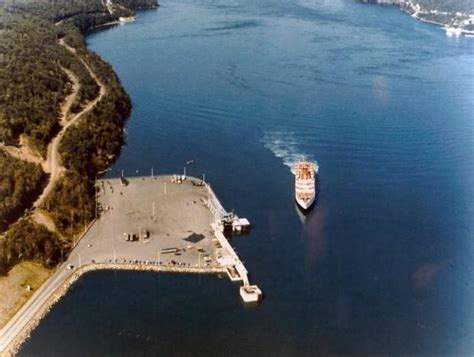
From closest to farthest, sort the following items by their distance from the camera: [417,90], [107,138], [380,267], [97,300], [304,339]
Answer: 1. [304,339]
2. [97,300]
3. [380,267]
4. [107,138]
5. [417,90]

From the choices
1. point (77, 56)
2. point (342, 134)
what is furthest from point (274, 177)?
point (77, 56)

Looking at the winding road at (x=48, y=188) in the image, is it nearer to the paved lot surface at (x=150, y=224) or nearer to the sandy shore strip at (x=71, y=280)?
the sandy shore strip at (x=71, y=280)

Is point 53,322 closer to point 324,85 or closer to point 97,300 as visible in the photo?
point 97,300

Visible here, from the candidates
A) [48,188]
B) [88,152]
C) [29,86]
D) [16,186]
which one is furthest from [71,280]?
[29,86]

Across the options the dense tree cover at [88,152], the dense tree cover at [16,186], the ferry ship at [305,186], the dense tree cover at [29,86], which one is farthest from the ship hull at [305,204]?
the dense tree cover at [29,86]

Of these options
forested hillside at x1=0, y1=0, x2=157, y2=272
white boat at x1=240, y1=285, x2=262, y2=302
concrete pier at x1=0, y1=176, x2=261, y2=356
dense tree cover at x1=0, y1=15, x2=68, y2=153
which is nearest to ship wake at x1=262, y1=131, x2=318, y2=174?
concrete pier at x1=0, y1=176, x2=261, y2=356

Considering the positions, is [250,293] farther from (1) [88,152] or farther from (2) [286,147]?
(1) [88,152]
